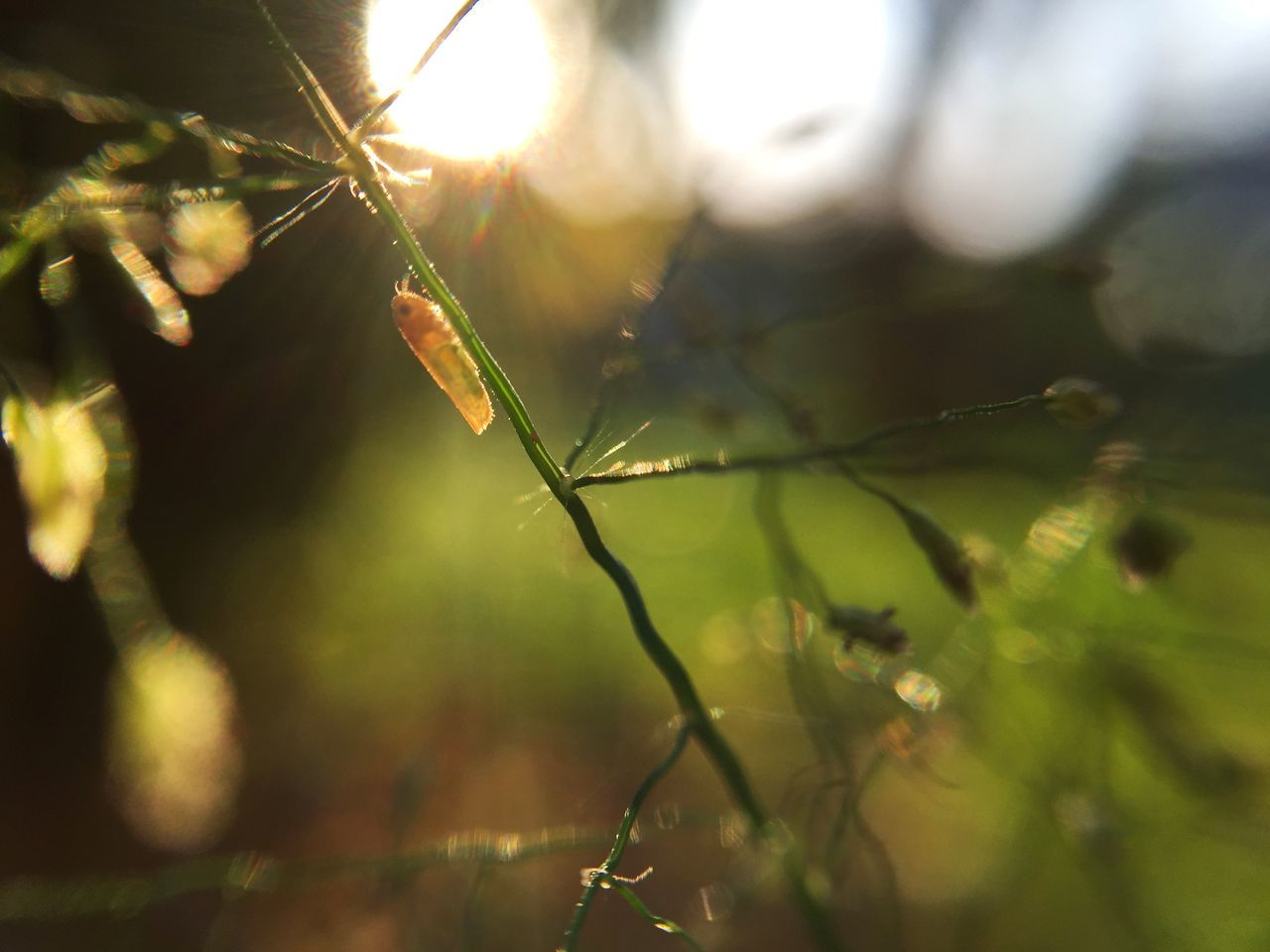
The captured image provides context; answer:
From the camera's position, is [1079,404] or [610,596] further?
[610,596]

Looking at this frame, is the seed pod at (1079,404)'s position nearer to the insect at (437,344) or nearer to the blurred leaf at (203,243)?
the insect at (437,344)

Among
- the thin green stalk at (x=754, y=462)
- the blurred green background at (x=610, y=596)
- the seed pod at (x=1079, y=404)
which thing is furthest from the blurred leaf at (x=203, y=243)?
the seed pod at (x=1079, y=404)

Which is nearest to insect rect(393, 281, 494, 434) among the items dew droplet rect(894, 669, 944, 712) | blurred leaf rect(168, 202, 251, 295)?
blurred leaf rect(168, 202, 251, 295)

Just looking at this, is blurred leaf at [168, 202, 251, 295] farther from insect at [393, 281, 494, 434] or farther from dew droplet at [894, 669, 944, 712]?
dew droplet at [894, 669, 944, 712]

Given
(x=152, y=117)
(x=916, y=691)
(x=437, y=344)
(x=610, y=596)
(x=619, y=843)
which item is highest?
(x=152, y=117)

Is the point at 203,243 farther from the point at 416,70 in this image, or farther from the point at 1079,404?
the point at 1079,404

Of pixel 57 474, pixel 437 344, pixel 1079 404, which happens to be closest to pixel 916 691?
pixel 1079 404

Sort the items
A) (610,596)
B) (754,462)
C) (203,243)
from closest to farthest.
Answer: (754,462) → (203,243) → (610,596)

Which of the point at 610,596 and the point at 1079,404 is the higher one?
the point at 1079,404
